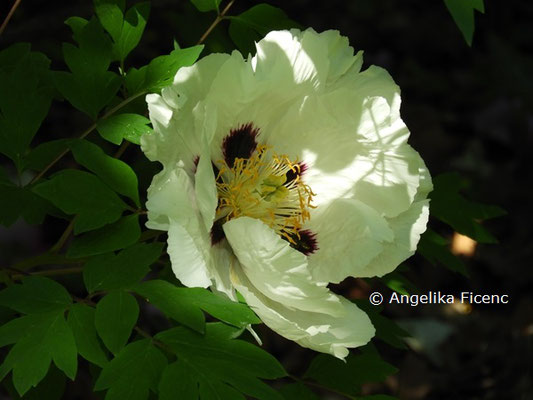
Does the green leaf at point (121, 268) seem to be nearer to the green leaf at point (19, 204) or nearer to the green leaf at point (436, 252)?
the green leaf at point (19, 204)

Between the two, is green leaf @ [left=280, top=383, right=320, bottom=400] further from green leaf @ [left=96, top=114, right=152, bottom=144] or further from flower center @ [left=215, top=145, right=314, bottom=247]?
green leaf @ [left=96, top=114, right=152, bottom=144]

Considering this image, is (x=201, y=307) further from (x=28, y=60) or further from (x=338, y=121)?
(x=28, y=60)

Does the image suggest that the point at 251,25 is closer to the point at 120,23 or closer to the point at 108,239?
the point at 120,23

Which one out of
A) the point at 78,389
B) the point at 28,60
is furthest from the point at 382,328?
the point at 78,389

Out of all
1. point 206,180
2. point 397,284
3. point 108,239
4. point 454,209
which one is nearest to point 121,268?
point 108,239

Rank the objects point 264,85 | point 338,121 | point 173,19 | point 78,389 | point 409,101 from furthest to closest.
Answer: point 409,101 < point 78,389 < point 173,19 < point 338,121 < point 264,85

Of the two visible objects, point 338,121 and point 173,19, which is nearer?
point 338,121
